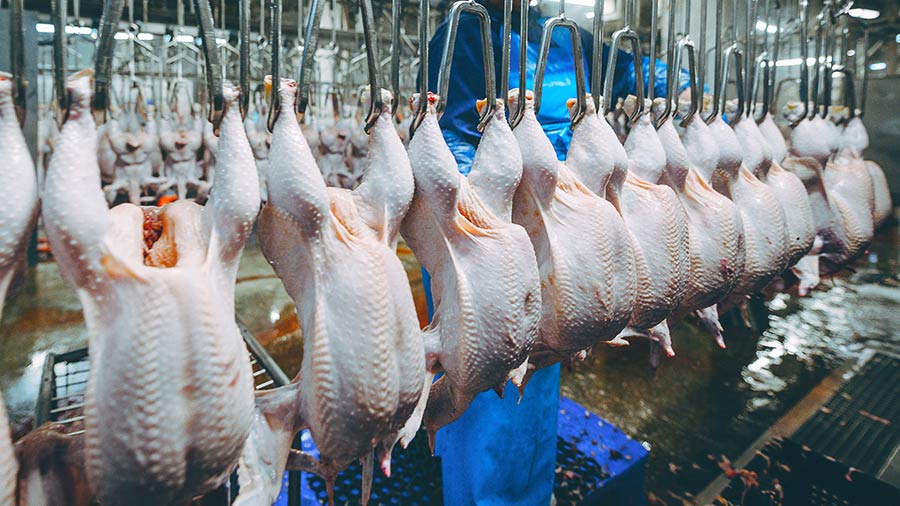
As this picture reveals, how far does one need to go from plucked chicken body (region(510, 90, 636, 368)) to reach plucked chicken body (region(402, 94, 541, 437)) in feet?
0.31

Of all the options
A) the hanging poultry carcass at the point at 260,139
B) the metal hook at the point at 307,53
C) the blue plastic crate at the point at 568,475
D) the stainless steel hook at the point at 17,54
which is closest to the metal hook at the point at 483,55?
the metal hook at the point at 307,53

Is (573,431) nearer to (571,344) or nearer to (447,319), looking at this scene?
(571,344)

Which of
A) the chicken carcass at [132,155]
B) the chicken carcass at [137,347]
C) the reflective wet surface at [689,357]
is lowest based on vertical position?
the reflective wet surface at [689,357]

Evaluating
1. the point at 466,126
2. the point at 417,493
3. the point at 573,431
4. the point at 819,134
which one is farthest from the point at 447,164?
the point at 573,431

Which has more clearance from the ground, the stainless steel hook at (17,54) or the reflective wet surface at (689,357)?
the stainless steel hook at (17,54)

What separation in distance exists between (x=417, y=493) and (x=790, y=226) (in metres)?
1.77

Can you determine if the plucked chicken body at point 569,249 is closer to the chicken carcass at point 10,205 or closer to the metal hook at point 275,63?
the metal hook at point 275,63

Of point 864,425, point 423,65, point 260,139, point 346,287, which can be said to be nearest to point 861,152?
point 864,425

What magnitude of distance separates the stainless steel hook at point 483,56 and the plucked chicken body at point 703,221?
0.66 m

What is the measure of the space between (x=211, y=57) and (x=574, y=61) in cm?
81

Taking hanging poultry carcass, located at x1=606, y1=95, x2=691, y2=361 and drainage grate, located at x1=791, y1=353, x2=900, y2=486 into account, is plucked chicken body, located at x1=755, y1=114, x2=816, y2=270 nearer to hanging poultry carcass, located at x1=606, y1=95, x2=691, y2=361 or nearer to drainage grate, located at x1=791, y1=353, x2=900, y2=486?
hanging poultry carcass, located at x1=606, y1=95, x2=691, y2=361

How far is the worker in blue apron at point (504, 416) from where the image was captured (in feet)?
6.66

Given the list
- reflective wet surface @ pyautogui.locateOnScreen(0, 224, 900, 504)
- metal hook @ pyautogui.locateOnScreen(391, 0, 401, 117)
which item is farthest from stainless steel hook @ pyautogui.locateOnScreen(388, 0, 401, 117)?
reflective wet surface @ pyautogui.locateOnScreen(0, 224, 900, 504)

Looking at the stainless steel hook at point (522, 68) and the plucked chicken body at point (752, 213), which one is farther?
the plucked chicken body at point (752, 213)
